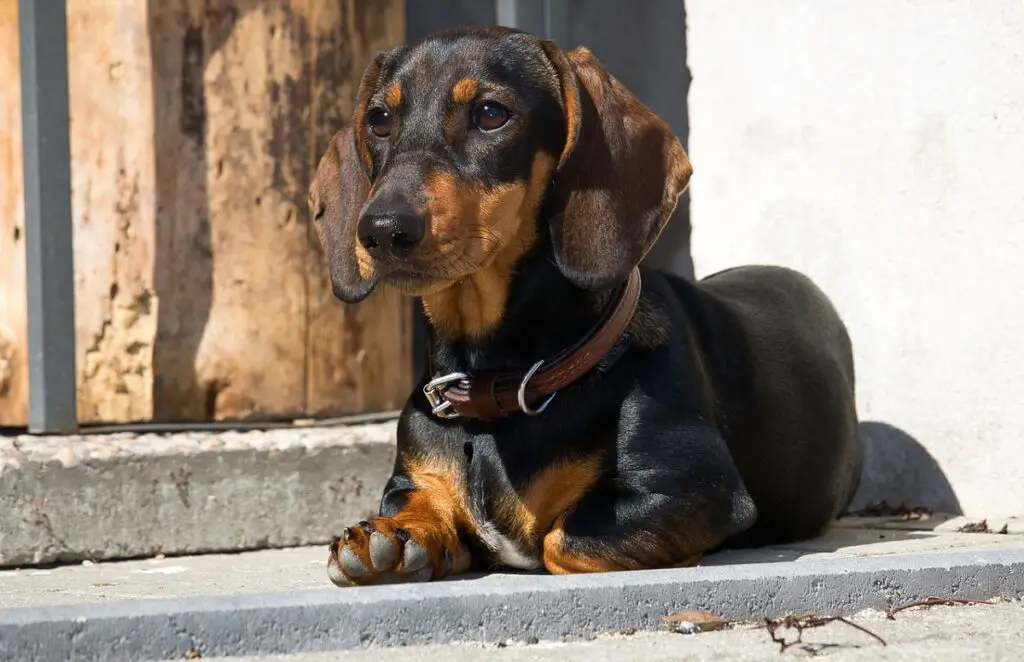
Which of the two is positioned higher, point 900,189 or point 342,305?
point 900,189

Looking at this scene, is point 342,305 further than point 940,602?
Yes

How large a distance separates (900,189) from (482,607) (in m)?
2.62

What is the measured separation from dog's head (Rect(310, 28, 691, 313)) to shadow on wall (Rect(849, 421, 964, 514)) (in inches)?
62.8

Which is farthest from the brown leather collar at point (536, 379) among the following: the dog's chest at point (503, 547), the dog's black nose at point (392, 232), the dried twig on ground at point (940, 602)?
the dried twig on ground at point (940, 602)

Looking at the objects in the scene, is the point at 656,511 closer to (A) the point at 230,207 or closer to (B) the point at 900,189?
(B) the point at 900,189

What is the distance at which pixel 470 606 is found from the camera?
112 inches

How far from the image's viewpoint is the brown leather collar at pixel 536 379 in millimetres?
3688

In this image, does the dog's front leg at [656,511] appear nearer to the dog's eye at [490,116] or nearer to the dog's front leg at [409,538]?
the dog's front leg at [409,538]

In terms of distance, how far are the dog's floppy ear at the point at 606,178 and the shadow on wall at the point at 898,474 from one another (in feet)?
5.20

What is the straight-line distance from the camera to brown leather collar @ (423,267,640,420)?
3.69 metres

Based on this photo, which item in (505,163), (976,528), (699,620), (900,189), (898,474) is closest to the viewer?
(699,620)

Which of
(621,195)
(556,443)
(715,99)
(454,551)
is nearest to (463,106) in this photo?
(621,195)

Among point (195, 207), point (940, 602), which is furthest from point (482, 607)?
point (195, 207)

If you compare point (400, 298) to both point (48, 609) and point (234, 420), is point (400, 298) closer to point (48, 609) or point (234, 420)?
point (234, 420)
